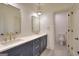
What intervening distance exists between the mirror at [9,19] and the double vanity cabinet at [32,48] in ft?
1.52

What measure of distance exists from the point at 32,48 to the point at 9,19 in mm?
708

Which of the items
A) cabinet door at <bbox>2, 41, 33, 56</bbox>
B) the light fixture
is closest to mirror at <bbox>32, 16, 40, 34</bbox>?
the light fixture

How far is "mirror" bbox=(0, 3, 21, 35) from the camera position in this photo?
255 centimetres

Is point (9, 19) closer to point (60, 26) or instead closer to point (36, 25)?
point (36, 25)

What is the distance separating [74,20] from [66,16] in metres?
0.49

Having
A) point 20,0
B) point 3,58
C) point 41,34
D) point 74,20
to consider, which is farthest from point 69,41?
point 3,58

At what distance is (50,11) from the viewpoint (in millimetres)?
2605

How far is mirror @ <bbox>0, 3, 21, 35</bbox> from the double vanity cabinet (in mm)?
464

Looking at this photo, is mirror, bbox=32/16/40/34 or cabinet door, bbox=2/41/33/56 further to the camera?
mirror, bbox=32/16/40/34

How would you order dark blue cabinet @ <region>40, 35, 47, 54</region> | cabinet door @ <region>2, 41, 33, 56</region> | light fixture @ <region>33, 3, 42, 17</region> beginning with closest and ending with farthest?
cabinet door @ <region>2, 41, 33, 56</region>
light fixture @ <region>33, 3, 42, 17</region>
dark blue cabinet @ <region>40, 35, 47, 54</region>

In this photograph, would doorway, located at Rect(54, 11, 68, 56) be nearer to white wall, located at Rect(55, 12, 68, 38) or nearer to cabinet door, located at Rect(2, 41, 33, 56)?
white wall, located at Rect(55, 12, 68, 38)

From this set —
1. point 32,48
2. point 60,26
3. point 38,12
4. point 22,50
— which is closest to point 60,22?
point 60,26

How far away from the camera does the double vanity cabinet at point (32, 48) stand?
2.28 meters

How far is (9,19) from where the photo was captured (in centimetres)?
270
